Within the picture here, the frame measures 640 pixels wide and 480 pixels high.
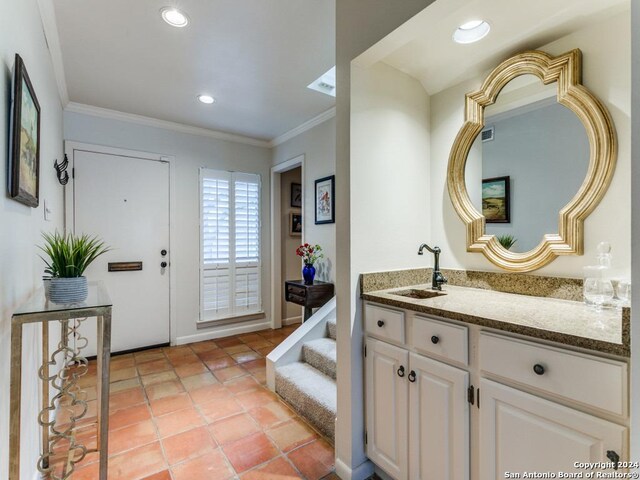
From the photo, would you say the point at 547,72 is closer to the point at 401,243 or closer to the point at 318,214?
the point at 401,243

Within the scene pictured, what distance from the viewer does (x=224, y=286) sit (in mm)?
3941

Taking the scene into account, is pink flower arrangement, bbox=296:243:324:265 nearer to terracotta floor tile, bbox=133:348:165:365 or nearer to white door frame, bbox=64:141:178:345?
Result: white door frame, bbox=64:141:178:345

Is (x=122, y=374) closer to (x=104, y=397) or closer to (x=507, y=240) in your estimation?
(x=104, y=397)

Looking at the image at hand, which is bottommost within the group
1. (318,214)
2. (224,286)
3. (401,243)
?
(224,286)

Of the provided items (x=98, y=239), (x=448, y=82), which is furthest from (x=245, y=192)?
(x=448, y=82)

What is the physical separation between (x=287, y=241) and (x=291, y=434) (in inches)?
111

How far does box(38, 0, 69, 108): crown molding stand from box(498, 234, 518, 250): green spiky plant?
2.76 m

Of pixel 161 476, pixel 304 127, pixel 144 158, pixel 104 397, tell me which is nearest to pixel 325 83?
pixel 304 127

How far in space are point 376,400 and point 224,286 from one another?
2.81m

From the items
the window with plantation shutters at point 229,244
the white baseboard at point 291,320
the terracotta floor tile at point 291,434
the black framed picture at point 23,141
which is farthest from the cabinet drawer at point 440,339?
the white baseboard at point 291,320

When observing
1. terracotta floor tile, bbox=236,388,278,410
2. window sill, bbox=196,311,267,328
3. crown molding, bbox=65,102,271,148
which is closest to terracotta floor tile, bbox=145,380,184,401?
terracotta floor tile, bbox=236,388,278,410

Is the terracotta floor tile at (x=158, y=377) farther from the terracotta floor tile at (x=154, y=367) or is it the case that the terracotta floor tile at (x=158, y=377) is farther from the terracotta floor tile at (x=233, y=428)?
the terracotta floor tile at (x=233, y=428)

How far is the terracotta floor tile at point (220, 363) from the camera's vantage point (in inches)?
119

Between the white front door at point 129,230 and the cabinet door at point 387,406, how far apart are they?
9.25 ft
